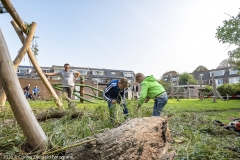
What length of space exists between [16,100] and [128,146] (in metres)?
1.12

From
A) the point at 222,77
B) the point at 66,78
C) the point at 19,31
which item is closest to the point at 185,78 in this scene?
the point at 222,77

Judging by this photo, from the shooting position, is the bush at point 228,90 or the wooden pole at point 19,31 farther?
the bush at point 228,90

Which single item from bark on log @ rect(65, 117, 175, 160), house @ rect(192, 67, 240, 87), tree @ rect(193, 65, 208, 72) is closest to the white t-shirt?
bark on log @ rect(65, 117, 175, 160)

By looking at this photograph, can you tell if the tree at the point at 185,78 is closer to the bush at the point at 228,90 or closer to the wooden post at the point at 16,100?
the bush at the point at 228,90

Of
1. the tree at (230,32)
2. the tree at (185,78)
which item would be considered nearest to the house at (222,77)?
the tree at (185,78)

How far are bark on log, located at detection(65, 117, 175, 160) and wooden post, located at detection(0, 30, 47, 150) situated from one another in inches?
14.6

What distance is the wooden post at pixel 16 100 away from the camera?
1.95m

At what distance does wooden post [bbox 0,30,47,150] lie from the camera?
1.95 meters

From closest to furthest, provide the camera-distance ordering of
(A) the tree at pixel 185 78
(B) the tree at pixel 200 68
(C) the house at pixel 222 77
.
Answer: (A) the tree at pixel 185 78, (C) the house at pixel 222 77, (B) the tree at pixel 200 68

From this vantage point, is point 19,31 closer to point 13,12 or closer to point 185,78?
point 13,12

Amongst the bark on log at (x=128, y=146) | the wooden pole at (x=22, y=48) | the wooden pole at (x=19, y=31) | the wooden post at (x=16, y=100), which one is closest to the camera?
the bark on log at (x=128, y=146)

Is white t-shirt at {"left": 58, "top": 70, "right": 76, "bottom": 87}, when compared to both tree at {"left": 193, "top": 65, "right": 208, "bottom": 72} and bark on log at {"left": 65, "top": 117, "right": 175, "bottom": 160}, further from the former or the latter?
tree at {"left": 193, "top": 65, "right": 208, "bottom": 72}

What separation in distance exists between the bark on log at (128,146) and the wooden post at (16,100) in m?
0.37

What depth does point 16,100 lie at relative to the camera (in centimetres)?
198
